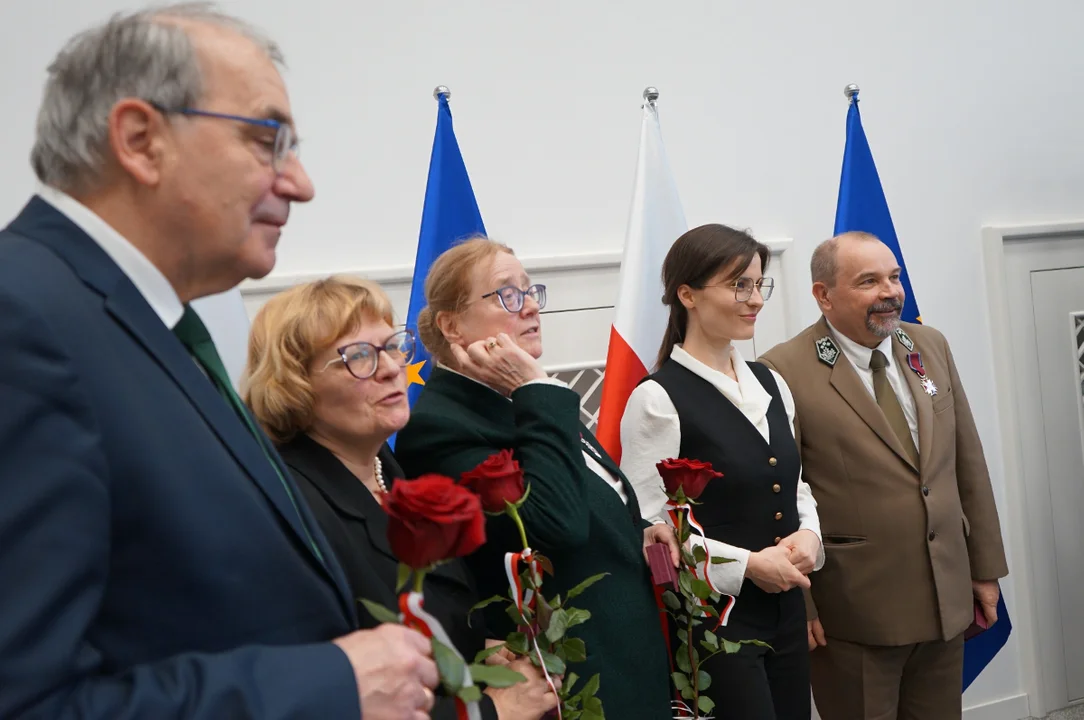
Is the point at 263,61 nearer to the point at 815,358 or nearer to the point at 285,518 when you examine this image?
the point at 285,518

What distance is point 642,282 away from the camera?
9.38 feet

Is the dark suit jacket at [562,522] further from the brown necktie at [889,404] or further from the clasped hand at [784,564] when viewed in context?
the brown necktie at [889,404]

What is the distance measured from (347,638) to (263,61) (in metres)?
0.55

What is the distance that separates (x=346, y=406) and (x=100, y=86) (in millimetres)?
636

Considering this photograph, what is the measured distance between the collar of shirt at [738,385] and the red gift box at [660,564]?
2.00 ft

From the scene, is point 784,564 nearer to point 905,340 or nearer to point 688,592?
point 688,592

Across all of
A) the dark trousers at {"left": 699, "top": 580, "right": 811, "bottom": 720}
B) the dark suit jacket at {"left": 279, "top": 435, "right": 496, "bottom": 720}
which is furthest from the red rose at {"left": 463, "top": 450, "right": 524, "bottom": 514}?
the dark trousers at {"left": 699, "top": 580, "right": 811, "bottom": 720}

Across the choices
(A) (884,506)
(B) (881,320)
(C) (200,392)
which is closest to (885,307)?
(B) (881,320)

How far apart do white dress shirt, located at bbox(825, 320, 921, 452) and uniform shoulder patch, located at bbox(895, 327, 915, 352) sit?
45 millimetres

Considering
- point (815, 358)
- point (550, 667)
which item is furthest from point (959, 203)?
point (550, 667)

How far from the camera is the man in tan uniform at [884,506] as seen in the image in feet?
8.37

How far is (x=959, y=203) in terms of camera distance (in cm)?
373

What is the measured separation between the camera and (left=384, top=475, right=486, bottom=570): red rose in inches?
36.5

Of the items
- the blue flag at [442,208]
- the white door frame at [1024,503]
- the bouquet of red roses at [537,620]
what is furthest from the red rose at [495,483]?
the white door frame at [1024,503]
